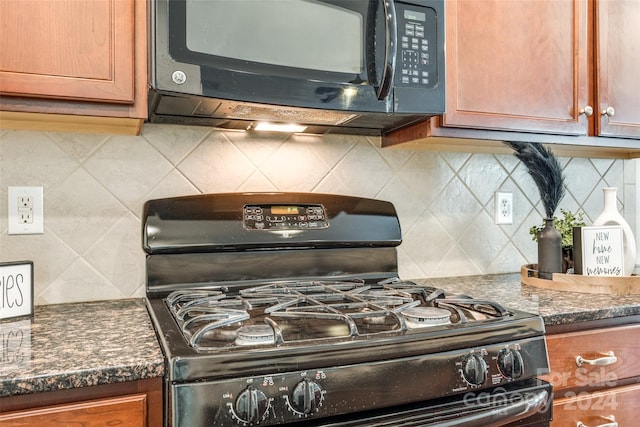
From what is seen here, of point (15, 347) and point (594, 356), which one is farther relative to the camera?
point (594, 356)

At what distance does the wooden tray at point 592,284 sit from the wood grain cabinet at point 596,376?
0.16 metres

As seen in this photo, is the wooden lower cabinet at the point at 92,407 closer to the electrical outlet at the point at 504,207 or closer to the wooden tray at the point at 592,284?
the wooden tray at the point at 592,284

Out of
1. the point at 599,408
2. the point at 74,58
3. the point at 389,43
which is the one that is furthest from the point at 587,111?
the point at 74,58

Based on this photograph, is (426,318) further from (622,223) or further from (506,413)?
(622,223)

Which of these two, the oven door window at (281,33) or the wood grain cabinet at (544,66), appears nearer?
the oven door window at (281,33)

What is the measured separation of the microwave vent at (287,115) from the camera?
1.18 metres

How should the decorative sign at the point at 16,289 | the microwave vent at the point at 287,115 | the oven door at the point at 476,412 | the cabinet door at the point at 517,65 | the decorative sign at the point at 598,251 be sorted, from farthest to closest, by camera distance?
the decorative sign at the point at 598,251 → the cabinet door at the point at 517,65 → the microwave vent at the point at 287,115 → the decorative sign at the point at 16,289 → the oven door at the point at 476,412

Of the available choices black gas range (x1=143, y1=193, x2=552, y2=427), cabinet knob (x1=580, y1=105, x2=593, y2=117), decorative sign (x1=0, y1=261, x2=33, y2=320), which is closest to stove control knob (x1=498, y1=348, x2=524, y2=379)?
black gas range (x1=143, y1=193, x2=552, y2=427)

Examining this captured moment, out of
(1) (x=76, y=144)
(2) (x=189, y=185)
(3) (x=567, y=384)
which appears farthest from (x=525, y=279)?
(1) (x=76, y=144)

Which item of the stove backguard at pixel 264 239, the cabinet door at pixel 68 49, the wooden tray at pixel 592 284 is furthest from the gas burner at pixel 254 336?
the wooden tray at pixel 592 284

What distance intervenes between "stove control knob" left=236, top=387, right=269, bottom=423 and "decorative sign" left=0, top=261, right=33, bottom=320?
25.8 inches

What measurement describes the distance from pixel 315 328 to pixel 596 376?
0.74 metres

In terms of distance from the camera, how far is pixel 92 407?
76cm

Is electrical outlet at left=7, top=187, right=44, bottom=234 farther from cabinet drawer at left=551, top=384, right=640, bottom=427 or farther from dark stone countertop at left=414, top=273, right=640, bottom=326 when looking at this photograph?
cabinet drawer at left=551, top=384, right=640, bottom=427
